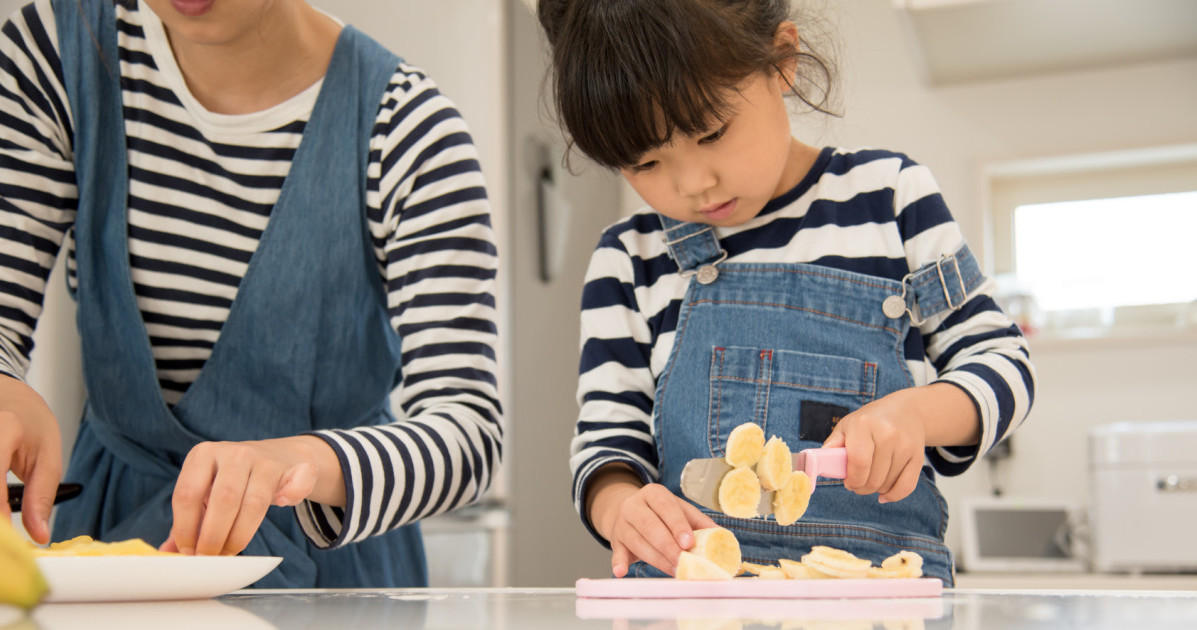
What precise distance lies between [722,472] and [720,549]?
92 mm

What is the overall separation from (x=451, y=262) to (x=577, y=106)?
0.58 feet

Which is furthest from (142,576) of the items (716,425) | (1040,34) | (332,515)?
(1040,34)

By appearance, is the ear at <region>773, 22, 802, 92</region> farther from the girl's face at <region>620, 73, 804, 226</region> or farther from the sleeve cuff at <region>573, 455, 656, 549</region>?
the sleeve cuff at <region>573, 455, 656, 549</region>

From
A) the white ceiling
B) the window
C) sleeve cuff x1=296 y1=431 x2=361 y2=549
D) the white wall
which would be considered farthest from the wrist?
the window

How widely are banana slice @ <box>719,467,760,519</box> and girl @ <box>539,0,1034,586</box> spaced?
2.0 inches

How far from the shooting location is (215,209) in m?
0.98

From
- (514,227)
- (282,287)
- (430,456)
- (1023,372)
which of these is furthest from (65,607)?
(514,227)

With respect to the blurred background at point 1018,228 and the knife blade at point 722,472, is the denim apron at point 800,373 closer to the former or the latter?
the knife blade at point 722,472

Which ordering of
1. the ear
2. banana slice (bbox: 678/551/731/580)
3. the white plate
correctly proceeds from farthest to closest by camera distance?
the ear < banana slice (bbox: 678/551/731/580) < the white plate

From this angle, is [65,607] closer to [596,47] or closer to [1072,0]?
[596,47]

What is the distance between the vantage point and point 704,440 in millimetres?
938

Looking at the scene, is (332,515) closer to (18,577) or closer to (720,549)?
(720,549)

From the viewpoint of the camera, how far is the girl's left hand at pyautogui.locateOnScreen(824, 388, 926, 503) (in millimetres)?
724

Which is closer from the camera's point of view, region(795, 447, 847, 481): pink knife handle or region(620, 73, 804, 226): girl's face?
region(795, 447, 847, 481): pink knife handle
